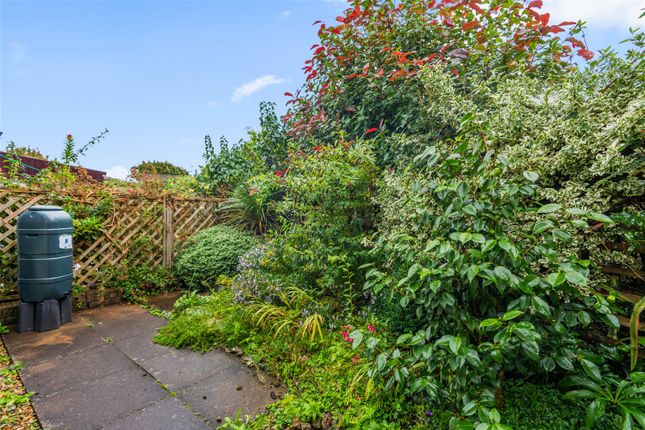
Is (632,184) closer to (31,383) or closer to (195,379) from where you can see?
(195,379)

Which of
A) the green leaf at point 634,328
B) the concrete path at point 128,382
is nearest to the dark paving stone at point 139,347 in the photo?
the concrete path at point 128,382

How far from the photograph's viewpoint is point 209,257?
13.8 feet

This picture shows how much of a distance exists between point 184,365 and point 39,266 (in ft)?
6.51

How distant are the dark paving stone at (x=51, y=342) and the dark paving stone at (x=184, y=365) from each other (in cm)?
80

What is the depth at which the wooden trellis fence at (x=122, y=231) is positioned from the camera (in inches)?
123

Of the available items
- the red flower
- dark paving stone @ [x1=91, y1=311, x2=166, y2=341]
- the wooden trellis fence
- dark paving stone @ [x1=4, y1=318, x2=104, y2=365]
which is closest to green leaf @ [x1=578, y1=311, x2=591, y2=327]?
the red flower

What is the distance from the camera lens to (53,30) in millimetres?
3590

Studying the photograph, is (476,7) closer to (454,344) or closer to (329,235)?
(329,235)

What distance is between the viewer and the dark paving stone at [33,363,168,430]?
1621mm

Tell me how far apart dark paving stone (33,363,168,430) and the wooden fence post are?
2.57m

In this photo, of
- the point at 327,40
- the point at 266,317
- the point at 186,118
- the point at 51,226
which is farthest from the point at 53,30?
the point at 266,317

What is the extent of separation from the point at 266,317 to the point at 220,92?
367 centimetres

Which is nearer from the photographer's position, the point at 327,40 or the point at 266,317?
the point at 266,317

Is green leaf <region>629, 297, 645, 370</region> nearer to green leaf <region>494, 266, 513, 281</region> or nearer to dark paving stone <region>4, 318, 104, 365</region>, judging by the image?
green leaf <region>494, 266, 513, 281</region>
